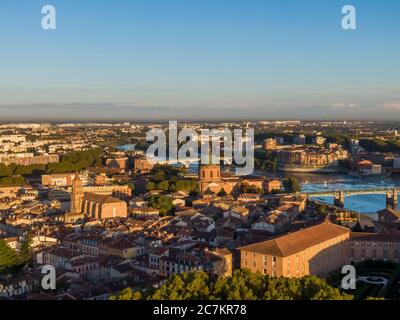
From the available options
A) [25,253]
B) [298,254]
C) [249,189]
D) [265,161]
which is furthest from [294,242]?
[265,161]

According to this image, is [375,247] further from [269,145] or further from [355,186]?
[269,145]

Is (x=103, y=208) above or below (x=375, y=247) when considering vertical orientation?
above

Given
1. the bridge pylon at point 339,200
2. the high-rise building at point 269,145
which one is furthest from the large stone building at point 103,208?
the high-rise building at point 269,145
